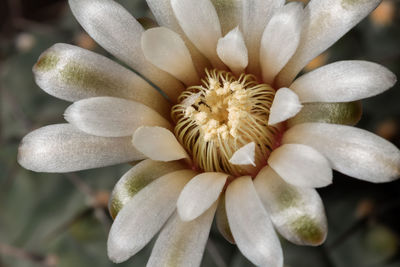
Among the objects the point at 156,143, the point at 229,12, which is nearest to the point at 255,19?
the point at 229,12

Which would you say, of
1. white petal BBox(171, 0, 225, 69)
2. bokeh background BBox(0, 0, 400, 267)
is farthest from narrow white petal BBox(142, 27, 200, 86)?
bokeh background BBox(0, 0, 400, 267)

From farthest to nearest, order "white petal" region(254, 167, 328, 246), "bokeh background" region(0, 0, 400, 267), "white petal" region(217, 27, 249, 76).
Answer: "bokeh background" region(0, 0, 400, 267), "white petal" region(217, 27, 249, 76), "white petal" region(254, 167, 328, 246)

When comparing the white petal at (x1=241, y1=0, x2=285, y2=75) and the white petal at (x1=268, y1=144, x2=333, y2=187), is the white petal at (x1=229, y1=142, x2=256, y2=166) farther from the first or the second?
the white petal at (x1=241, y1=0, x2=285, y2=75)

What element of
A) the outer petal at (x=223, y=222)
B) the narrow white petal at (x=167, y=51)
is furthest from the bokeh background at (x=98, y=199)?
the narrow white petal at (x=167, y=51)

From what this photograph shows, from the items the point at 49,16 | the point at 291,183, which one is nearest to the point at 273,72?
the point at 291,183

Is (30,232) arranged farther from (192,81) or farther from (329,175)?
(329,175)

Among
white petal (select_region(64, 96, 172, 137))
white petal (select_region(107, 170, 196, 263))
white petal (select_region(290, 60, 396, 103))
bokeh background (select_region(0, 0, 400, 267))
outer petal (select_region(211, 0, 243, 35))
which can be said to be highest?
outer petal (select_region(211, 0, 243, 35))

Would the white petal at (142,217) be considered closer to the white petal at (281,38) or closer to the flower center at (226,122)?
the flower center at (226,122)
